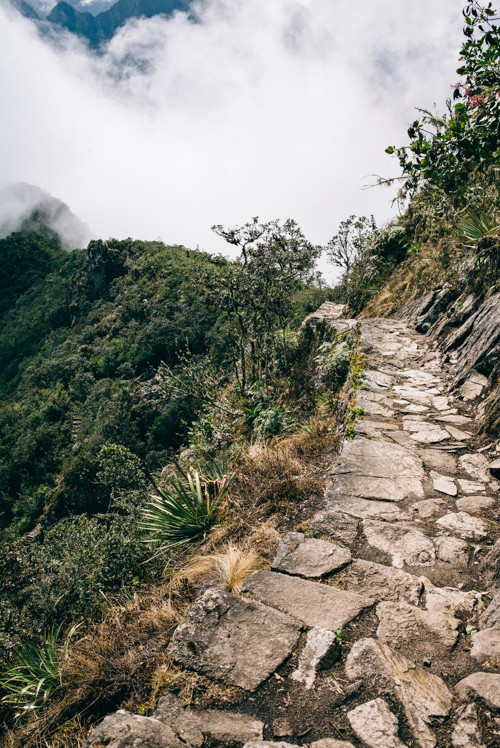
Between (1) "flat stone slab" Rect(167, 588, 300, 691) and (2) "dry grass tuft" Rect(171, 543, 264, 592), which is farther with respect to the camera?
(2) "dry grass tuft" Rect(171, 543, 264, 592)

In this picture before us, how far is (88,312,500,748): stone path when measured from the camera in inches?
49.1

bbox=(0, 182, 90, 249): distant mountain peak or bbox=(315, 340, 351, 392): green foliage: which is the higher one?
bbox=(0, 182, 90, 249): distant mountain peak

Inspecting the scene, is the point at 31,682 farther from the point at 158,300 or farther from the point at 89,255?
the point at 89,255

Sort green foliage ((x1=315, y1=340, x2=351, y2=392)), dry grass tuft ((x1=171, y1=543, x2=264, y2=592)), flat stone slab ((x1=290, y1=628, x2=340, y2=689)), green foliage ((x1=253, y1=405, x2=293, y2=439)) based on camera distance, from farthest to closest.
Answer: green foliage ((x1=315, y1=340, x2=351, y2=392)), green foliage ((x1=253, y1=405, x2=293, y2=439)), dry grass tuft ((x1=171, y1=543, x2=264, y2=592)), flat stone slab ((x1=290, y1=628, x2=340, y2=689))

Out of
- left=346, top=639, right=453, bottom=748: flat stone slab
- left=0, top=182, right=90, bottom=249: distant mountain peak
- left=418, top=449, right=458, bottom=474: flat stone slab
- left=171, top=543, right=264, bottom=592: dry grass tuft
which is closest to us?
left=346, top=639, right=453, bottom=748: flat stone slab

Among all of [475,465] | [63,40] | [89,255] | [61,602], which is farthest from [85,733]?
[63,40]

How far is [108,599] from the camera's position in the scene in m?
2.92

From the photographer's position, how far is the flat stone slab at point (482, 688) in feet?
3.88

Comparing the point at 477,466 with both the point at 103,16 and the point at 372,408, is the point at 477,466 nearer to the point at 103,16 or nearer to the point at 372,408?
the point at 372,408

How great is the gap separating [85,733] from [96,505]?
29.7m

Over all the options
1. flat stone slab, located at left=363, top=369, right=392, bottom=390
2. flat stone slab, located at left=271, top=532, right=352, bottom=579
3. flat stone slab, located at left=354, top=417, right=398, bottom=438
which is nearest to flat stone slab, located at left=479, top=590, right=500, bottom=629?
flat stone slab, located at left=271, top=532, right=352, bottom=579

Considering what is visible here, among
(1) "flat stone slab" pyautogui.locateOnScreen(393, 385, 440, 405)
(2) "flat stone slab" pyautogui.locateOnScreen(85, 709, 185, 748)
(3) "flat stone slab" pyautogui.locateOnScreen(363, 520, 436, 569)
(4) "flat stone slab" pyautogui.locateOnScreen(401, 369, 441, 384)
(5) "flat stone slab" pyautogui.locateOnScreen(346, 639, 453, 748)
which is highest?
(4) "flat stone slab" pyautogui.locateOnScreen(401, 369, 441, 384)

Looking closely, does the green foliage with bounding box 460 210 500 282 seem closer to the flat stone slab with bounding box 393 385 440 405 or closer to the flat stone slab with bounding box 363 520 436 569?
the flat stone slab with bounding box 393 385 440 405

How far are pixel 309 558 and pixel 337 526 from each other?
346mm
